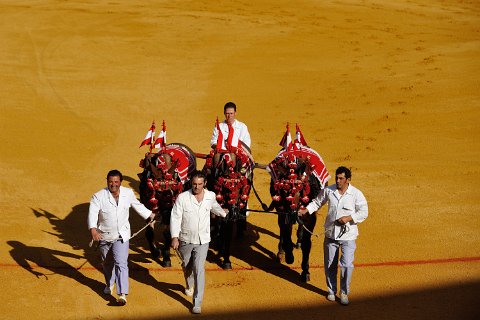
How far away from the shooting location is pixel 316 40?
1081 inches

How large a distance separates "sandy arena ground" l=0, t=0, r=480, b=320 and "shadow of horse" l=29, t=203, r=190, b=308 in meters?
0.04

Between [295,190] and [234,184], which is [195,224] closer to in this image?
[234,184]

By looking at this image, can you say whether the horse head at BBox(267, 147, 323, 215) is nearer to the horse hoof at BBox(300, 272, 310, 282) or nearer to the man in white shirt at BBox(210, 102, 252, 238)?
the horse hoof at BBox(300, 272, 310, 282)

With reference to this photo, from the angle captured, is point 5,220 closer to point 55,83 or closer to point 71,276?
point 71,276

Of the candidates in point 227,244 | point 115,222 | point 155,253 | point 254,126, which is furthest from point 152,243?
point 254,126

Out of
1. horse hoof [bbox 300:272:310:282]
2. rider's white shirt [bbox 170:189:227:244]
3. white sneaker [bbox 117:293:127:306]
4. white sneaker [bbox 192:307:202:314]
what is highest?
rider's white shirt [bbox 170:189:227:244]

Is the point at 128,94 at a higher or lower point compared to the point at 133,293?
higher

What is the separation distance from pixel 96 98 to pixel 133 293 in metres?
11.7

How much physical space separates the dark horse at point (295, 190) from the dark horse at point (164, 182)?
1431 millimetres

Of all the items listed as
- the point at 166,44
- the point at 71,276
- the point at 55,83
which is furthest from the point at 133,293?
the point at 166,44

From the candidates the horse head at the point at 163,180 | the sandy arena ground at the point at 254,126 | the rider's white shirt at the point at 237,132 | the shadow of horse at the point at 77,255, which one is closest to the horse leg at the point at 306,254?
the sandy arena ground at the point at 254,126

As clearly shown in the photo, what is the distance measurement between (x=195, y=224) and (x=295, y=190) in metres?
1.98

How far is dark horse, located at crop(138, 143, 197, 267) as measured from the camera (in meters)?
11.7

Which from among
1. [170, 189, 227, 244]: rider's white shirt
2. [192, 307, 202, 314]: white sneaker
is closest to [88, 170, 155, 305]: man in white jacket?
[170, 189, 227, 244]: rider's white shirt
